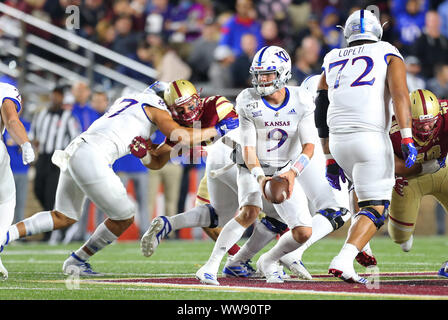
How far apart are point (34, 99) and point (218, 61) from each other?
2708 mm

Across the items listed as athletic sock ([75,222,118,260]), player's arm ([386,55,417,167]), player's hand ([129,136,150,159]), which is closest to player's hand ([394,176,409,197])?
player's arm ([386,55,417,167])

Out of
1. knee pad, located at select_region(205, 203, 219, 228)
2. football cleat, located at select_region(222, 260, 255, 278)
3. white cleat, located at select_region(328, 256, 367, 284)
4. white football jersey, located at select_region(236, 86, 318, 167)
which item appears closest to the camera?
white cleat, located at select_region(328, 256, 367, 284)

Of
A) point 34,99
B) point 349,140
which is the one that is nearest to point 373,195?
point 349,140

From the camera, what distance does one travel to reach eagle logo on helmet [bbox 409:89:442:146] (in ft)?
19.3

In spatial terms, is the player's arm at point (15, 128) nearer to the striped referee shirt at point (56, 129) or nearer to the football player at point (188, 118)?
the football player at point (188, 118)

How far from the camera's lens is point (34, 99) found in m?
12.3

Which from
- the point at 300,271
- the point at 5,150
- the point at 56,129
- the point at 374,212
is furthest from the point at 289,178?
the point at 56,129

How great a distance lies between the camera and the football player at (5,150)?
599 centimetres

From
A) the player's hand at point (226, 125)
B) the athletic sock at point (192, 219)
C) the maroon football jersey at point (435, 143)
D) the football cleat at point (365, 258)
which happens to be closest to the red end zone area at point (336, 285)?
the football cleat at point (365, 258)

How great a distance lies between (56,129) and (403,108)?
620 cm

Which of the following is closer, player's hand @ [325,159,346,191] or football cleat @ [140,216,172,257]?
football cleat @ [140,216,172,257]

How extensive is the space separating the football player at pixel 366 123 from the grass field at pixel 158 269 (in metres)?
0.50

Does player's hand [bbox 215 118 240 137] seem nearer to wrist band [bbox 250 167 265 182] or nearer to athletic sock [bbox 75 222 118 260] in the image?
wrist band [bbox 250 167 265 182]
